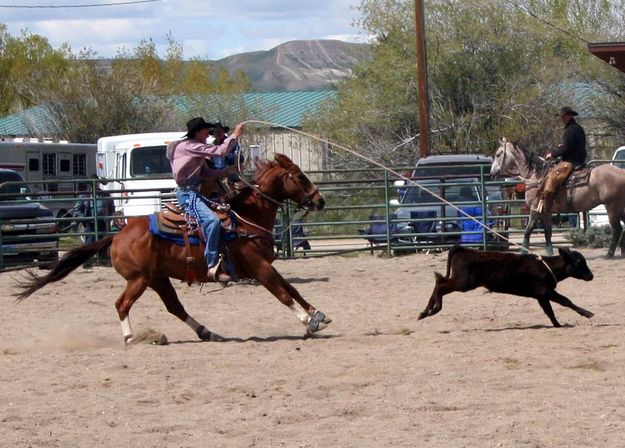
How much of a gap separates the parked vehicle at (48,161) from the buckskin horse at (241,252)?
54.2 ft

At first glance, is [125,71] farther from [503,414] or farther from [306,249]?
[503,414]

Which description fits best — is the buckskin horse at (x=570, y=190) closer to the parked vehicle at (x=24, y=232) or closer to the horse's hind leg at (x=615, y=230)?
the horse's hind leg at (x=615, y=230)

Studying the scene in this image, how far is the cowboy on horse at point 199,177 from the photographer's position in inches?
392

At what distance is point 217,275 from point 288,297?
24.6 inches

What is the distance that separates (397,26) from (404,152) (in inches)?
137

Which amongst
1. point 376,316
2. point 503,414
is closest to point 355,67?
point 376,316

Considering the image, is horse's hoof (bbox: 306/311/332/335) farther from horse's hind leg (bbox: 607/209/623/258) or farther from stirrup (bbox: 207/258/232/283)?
horse's hind leg (bbox: 607/209/623/258)

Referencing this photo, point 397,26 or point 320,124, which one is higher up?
point 397,26

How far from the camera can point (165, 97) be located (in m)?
43.9

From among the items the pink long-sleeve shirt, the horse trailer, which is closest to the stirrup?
the pink long-sleeve shirt

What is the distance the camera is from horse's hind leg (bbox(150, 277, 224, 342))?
10.3 meters

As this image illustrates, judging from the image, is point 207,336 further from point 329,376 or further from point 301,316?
point 329,376

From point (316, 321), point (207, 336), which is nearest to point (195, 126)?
point (207, 336)

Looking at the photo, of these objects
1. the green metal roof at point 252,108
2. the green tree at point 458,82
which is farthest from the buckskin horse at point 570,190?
the green metal roof at point 252,108
